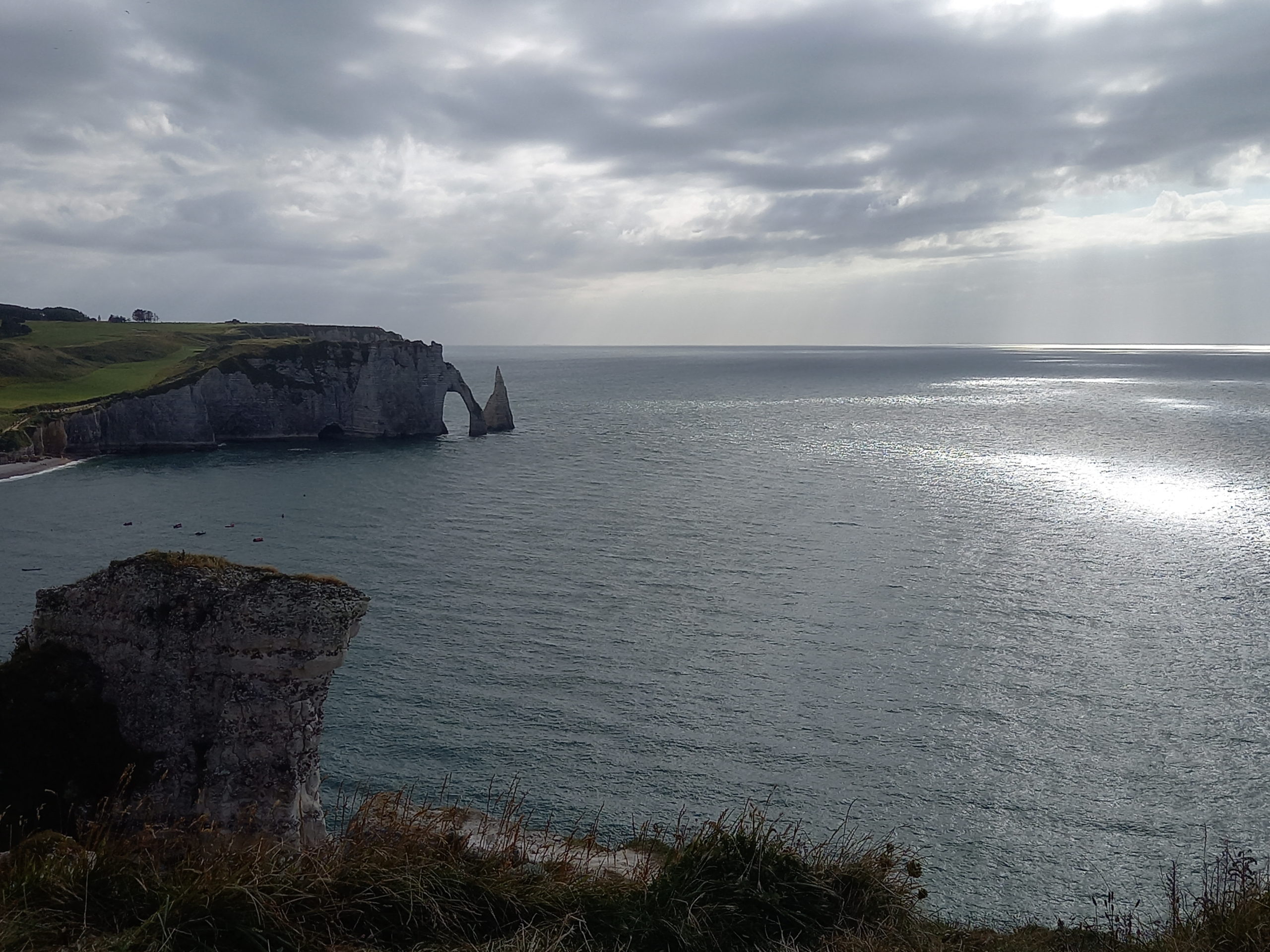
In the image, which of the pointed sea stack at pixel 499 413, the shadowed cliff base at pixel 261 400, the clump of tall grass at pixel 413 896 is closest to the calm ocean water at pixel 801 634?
the shadowed cliff base at pixel 261 400

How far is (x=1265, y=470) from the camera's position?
8006 cm

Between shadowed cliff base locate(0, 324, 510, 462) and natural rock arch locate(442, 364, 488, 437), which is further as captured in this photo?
natural rock arch locate(442, 364, 488, 437)

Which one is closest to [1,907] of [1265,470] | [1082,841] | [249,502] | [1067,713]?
[1082,841]

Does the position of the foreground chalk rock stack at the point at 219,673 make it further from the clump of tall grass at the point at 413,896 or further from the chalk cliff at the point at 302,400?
the chalk cliff at the point at 302,400

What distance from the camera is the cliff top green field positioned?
101 metres

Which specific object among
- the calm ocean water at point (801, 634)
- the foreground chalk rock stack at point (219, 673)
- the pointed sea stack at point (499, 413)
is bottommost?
the calm ocean water at point (801, 634)

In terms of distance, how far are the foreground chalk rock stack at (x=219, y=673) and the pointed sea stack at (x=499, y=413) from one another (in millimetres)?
97264

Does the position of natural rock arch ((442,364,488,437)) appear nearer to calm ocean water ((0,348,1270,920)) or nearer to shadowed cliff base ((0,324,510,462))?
shadowed cliff base ((0,324,510,462))

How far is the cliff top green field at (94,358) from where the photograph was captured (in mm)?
100688

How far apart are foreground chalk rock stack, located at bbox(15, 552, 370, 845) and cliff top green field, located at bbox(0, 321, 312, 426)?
303ft

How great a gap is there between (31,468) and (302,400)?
29.1 meters

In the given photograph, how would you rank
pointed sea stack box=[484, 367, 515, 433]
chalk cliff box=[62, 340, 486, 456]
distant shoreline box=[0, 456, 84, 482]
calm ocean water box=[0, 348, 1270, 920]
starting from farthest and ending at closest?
pointed sea stack box=[484, 367, 515, 433]
chalk cliff box=[62, 340, 486, 456]
distant shoreline box=[0, 456, 84, 482]
calm ocean water box=[0, 348, 1270, 920]

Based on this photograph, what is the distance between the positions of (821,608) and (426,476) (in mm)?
47546

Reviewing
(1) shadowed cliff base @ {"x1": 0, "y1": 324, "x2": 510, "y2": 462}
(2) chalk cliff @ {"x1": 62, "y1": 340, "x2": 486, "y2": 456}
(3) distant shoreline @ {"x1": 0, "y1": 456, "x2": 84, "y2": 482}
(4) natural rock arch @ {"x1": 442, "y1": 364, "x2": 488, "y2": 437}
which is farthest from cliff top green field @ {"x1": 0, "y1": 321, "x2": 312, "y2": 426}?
(4) natural rock arch @ {"x1": 442, "y1": 364, "x2": 488, "y2": 437}
